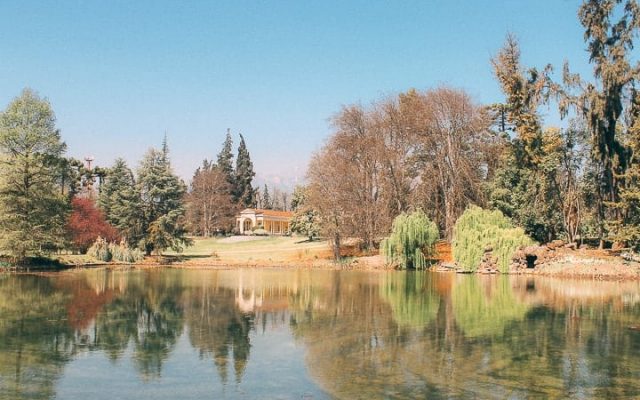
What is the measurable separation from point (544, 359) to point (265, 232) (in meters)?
80.0

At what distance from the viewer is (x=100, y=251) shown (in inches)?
1966

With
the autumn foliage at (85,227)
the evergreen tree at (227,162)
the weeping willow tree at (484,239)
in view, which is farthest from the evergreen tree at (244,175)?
the weeping willow tree at (484,239)

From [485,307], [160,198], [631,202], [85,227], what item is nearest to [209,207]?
[160,198]

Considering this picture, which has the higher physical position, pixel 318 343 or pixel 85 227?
pixel 85 227

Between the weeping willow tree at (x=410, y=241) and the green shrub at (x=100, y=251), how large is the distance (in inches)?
948

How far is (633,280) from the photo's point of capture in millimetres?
35406

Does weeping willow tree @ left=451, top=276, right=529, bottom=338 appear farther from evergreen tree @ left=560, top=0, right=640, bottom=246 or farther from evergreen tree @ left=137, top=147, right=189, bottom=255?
evergreen tree @ left=137, top=147, right=189, bottom=255

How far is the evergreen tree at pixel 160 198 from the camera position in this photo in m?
56.3

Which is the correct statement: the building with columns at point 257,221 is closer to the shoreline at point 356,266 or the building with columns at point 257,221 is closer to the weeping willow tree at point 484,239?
the shoreline at point 356,266

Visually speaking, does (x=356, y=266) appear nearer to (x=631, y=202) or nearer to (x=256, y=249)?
(x=256, y=249)

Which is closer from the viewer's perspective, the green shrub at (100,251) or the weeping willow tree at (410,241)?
the weeping willow tree at (410,241)

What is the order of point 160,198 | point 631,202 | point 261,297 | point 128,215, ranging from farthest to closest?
point 160,198, point 128,215, point 631,202, point 261,297

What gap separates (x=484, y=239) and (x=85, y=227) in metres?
34.7

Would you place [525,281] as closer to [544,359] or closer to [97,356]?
[544,359]
